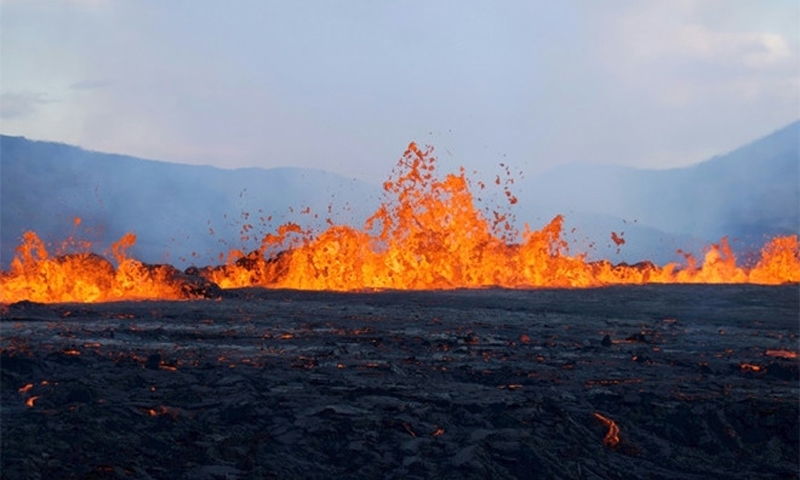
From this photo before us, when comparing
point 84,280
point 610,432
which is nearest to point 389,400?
point 610,432

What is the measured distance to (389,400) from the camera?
7.63 meters

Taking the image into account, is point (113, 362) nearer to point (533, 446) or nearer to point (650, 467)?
point (533, 446)

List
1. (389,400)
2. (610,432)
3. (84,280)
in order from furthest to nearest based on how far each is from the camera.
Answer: (84,280) < (389,400) < (610,432)

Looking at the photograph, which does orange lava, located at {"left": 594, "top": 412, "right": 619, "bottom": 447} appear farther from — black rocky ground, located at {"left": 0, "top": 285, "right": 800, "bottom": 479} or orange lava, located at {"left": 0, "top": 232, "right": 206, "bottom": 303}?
orange lava, located at {"left": 0, "top": 232, "right": 206, "bottom": 303}

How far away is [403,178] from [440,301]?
25.0 ft

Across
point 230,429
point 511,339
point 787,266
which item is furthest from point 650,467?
point 787,266

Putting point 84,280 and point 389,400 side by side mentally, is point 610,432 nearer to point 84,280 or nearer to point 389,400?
point 389,400

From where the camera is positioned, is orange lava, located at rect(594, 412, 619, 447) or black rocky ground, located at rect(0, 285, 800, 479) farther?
orange lava, located at rect(594, 412, 619, 447)

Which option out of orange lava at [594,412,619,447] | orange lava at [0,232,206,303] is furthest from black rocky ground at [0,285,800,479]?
orange lava at [0,232,206,303]

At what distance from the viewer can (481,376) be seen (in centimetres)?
902

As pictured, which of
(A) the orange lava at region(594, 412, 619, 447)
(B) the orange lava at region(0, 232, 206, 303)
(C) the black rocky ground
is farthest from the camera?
(B) the orange lava at region(0, 232, 206, 303)

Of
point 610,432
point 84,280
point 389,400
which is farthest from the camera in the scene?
point 84,280

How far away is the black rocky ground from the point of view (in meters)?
6.11

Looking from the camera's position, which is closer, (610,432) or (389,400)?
(610,432)
